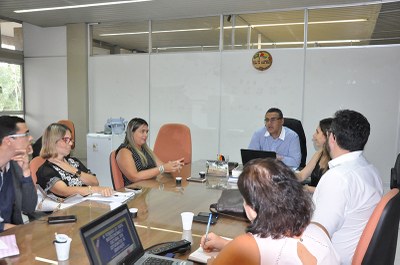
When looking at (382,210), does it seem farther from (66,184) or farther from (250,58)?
(250,58)

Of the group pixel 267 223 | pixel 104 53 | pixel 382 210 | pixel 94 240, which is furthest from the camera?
pixel 104 53

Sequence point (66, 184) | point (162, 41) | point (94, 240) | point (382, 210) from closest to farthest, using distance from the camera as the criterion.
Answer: point (94, 240)
point (382, 210)
point (66, 184)
point (162, 41)

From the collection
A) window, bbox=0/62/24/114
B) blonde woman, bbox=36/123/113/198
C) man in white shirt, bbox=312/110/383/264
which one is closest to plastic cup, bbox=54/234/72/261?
blonde woman, bbox=36/123/113/198

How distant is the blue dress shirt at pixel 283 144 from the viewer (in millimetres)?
3850

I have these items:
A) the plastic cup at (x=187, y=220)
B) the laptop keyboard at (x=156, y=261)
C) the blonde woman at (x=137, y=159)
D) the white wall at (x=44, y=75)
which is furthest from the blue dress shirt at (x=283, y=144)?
the white wall at (x=44, y=75)

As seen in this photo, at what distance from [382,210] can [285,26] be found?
4.65m

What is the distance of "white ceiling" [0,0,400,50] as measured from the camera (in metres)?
5.04

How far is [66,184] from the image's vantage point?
8.80 feet

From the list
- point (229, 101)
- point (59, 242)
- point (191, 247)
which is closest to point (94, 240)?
point (59, 242)

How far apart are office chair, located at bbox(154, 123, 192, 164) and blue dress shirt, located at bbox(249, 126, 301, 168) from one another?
2.70 feet

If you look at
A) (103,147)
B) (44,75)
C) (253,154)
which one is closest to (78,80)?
(44,75)

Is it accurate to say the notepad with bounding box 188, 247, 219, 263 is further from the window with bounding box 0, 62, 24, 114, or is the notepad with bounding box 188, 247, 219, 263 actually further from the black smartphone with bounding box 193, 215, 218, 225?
the window with bounding box 0, 62, 24, 114

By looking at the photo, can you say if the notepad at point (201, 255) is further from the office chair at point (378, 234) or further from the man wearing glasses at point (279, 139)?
the man wearing glasses at point (279, 139)

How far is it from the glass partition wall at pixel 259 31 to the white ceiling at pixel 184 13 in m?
0.01
